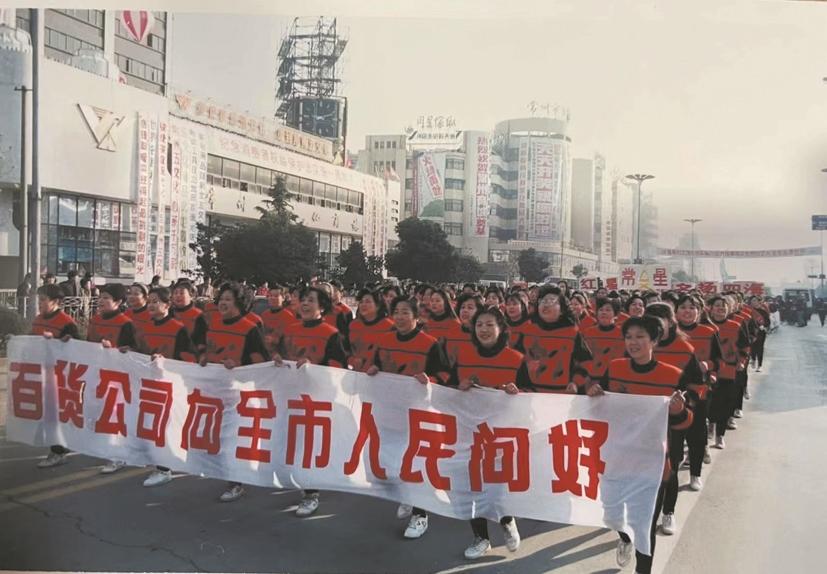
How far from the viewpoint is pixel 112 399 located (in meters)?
3.67

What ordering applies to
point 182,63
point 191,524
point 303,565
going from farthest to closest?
point 182,63
point 191,524
point 303,565

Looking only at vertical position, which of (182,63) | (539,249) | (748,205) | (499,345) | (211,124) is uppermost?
(182,63)

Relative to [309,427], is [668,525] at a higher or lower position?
lower

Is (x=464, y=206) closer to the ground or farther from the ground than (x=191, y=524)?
farther from the ground

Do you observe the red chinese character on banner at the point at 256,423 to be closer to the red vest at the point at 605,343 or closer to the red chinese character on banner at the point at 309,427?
the red chinese character on banner at the point at 309,427

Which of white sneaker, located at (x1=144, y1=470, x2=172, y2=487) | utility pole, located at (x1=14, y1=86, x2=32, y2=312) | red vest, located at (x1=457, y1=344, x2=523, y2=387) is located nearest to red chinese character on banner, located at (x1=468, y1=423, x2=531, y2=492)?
red vest, located at (x1=457, y1=344, x2=523, y2=387)

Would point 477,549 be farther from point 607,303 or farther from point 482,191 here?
point 607,303

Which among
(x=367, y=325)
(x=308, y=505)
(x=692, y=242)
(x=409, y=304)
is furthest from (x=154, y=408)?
(x=692, y=242)

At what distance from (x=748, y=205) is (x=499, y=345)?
1.40 meters

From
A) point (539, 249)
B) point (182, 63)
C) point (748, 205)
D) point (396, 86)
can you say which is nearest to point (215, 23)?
point (182, 63)

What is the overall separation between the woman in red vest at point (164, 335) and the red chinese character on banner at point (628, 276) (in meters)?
2.36

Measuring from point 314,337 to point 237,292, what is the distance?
1.62 feet

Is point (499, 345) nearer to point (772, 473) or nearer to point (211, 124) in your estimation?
point (772, 473)

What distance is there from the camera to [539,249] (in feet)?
11.5
